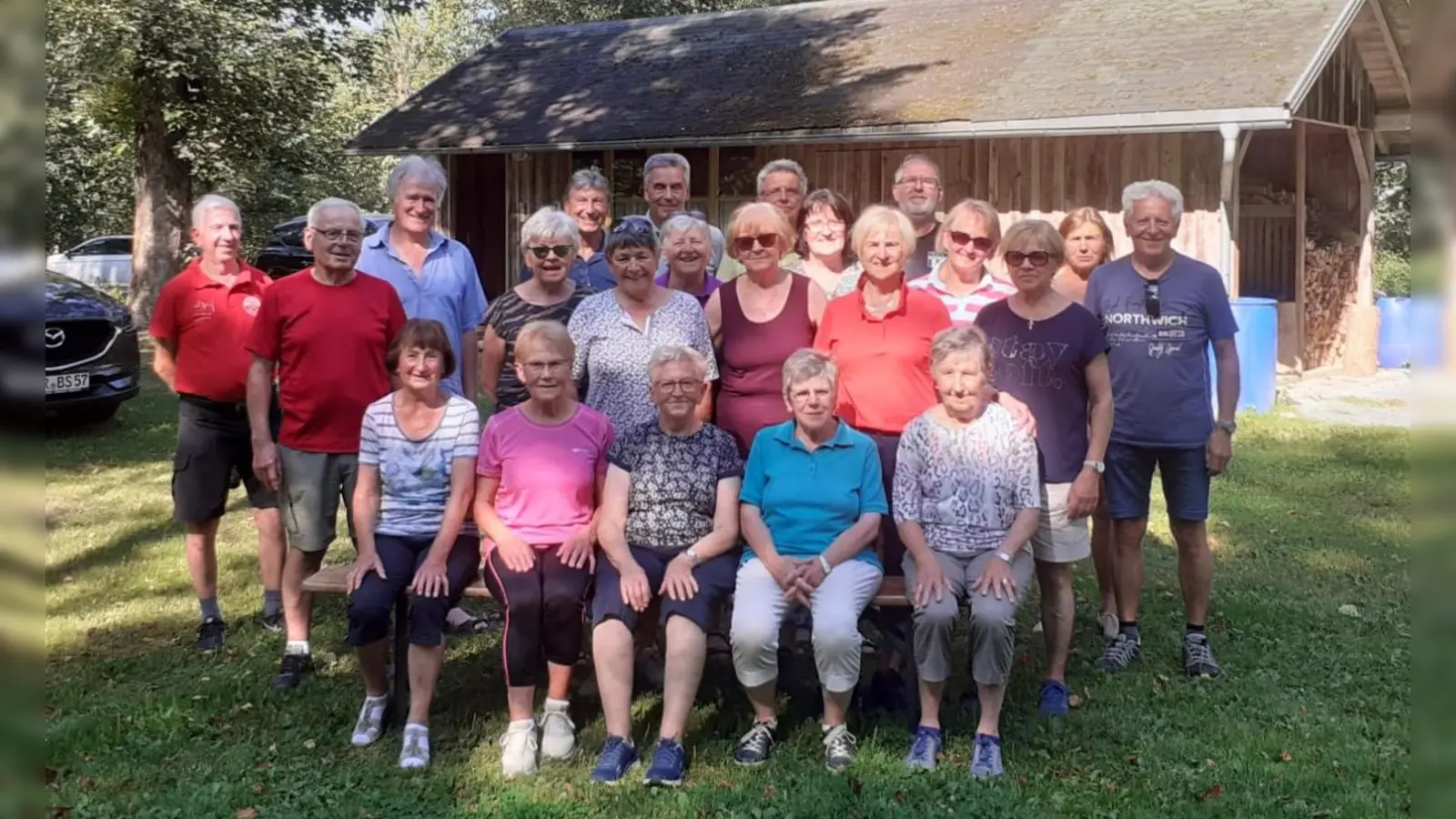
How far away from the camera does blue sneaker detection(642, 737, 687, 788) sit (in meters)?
3.78

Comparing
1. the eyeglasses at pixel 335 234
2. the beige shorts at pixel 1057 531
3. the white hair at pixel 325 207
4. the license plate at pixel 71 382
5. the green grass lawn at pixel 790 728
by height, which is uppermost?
the white hair at pixel 325 207

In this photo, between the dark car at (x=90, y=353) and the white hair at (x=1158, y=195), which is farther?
the dark car at (x=90, y=353)

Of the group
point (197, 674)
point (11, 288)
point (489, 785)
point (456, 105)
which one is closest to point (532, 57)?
point (456, 105)

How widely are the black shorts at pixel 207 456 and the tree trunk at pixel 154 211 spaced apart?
13.0 meters

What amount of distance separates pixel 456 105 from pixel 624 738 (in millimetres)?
14049

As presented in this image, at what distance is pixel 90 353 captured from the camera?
9.73 meters

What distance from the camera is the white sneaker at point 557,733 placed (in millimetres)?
4016

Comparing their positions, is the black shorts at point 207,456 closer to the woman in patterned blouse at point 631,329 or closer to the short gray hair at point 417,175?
the short gray hair at point 417,175

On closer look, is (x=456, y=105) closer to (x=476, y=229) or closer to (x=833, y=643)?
(x=476, y=229)

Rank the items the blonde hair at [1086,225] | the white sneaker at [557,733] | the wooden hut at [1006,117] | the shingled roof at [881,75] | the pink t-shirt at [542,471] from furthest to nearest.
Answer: the wooden hut at [1006,117] → the shingled roof at [881,75] → the blonde hair at [1086,225] → the pink t-shirt at [542,471] → the white sneaker at [557,733]

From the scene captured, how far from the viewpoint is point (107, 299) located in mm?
10055

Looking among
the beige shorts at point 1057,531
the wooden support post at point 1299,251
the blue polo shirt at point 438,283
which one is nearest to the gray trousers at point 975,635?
the beige shorts at point 1057,531

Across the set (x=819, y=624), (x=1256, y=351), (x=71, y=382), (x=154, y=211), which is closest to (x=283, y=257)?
(x=154, y=211)

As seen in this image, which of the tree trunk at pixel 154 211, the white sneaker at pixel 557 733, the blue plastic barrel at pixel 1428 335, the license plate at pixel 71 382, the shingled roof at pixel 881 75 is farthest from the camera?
the tree trunk at pixel 154 211
